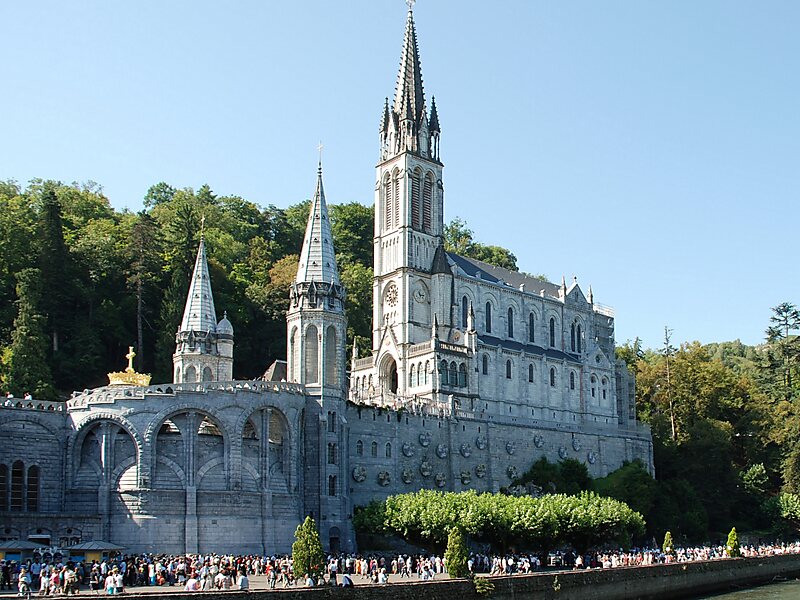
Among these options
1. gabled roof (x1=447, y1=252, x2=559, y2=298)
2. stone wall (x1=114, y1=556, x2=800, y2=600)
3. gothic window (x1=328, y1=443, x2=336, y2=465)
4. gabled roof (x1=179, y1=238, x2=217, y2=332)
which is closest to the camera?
stone wall (x1=114, y1=556, x2=800, y2=600)

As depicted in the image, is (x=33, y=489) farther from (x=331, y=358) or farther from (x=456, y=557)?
(x=456, y=557)

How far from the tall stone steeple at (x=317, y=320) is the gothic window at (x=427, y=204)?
22.2m

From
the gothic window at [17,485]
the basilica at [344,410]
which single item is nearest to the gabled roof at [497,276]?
the basilica at [344,410]

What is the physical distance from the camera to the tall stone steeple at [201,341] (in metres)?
66.7

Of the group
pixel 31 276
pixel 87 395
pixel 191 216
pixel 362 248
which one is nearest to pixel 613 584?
pixel 87 395

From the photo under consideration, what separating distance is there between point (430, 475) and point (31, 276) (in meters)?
28.3

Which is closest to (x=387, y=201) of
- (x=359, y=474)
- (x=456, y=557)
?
(x=359, y=474)

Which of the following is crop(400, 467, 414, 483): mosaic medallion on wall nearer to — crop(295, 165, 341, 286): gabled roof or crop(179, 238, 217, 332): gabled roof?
crop(295, 165, 341, 286): gabled roof

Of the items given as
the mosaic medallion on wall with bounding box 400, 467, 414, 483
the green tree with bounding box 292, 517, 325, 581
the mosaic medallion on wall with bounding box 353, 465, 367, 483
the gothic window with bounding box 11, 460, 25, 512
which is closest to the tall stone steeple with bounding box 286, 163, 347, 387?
the mosaic medallion on wall with bounding box 353, 465, 367, 483

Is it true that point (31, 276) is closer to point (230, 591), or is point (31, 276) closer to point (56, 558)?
point (56, 558)

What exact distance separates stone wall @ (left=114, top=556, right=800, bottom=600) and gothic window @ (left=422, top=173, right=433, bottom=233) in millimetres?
33059

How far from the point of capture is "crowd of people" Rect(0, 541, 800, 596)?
36812 millimetres

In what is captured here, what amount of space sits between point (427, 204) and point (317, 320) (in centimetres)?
2652

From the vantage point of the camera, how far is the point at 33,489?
163ft
